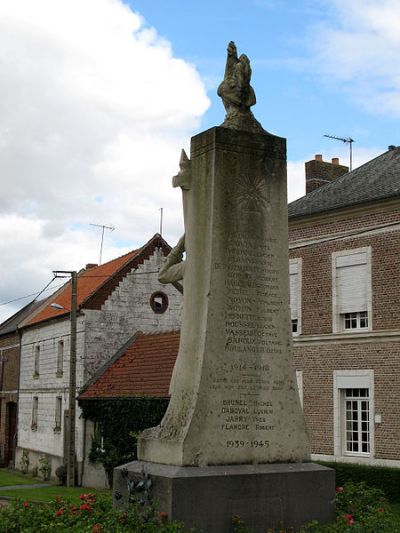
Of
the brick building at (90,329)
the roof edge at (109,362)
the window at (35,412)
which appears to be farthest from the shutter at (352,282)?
the window at (35,412)

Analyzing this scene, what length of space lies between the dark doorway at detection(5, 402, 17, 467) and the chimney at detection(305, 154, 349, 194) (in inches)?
786

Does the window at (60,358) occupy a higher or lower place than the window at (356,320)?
lower

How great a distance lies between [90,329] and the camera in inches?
1212

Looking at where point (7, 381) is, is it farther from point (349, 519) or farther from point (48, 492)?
point (349, 519)

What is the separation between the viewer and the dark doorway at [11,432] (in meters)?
39.3

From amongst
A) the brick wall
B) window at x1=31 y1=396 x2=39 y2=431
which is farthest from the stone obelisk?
window at x1=31 y1=396 x2=39 y2=431

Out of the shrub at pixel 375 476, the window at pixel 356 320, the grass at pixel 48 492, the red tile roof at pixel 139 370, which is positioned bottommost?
the grass at pixel 48 492

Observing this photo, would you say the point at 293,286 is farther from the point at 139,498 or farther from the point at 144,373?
the point at 139,498

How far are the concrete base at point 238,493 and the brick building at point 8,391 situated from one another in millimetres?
33653

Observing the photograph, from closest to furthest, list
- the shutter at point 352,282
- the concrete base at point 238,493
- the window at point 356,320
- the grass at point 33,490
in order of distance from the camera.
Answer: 1. the concrete base at point 238,493
2. the shutter at point 352,282
3. the window at point 356,320
4. the grass at point 33,490

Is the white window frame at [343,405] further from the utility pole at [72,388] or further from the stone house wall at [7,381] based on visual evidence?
the stone house wall at [7,381]

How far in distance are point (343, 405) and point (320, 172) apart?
31.7 ft

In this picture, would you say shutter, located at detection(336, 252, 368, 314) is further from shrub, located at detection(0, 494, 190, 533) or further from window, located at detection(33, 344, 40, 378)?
window, located at detection(33, 344, 40, 378)

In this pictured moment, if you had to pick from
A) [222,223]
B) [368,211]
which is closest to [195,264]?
[222,223]
